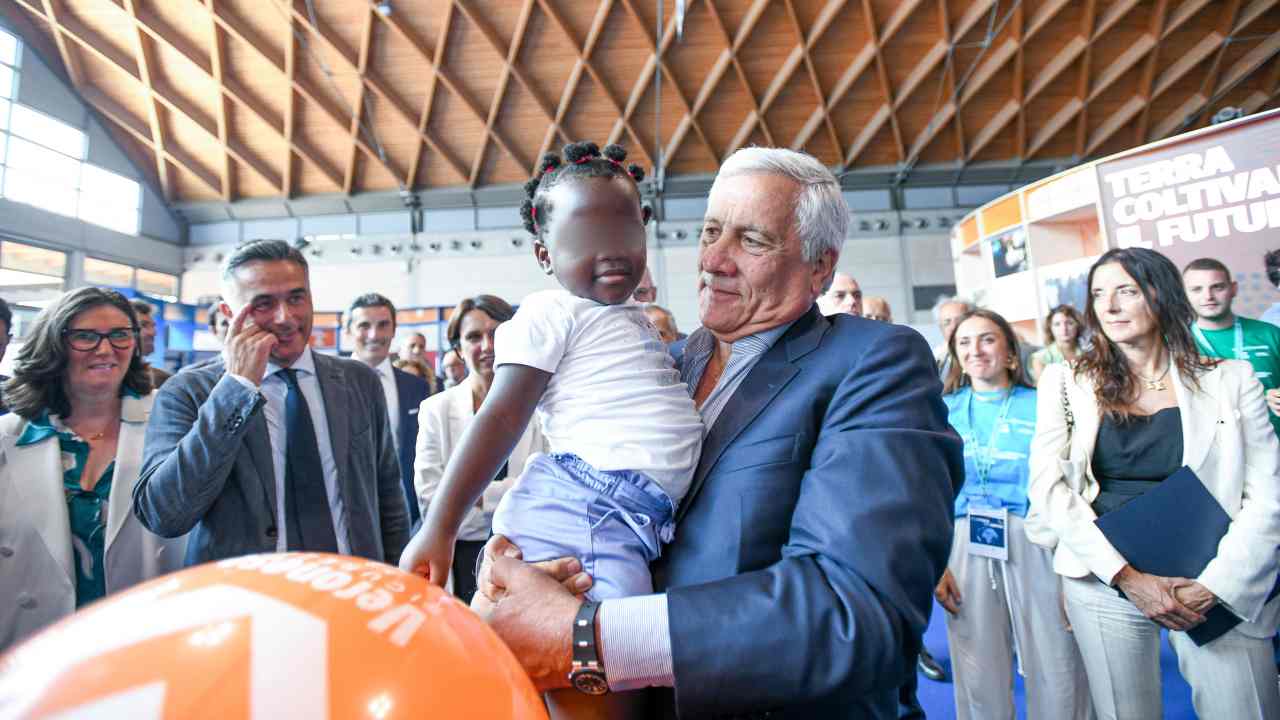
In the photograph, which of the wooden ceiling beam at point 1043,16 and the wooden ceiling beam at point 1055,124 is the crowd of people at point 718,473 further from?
the wooden ceiling beam at point 1055,124

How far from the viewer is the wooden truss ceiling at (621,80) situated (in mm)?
13305

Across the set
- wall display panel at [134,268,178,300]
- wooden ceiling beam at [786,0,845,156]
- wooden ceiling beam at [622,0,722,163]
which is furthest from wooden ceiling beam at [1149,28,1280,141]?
wall display panel at [134,268,178,300]

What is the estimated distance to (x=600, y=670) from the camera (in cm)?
94

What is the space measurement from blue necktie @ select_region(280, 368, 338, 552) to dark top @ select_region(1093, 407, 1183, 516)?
2.77 meters

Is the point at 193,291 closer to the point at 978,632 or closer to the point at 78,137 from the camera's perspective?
the point at 78,137

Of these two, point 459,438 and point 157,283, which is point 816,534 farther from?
point 157,283

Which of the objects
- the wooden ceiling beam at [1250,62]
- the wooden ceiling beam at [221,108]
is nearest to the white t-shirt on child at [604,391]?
the wooden ceiling beam at [221,108]

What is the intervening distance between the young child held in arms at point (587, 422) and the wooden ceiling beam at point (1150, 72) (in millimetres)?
17567

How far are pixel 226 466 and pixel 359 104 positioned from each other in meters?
15.1

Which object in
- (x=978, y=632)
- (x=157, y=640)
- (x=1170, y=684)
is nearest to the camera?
(x=157, y=640)

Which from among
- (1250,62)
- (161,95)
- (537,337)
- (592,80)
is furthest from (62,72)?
(1250,62)

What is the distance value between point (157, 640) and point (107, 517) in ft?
7.11

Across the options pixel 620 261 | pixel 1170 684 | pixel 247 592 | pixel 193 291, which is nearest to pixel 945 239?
pixel 1170 684

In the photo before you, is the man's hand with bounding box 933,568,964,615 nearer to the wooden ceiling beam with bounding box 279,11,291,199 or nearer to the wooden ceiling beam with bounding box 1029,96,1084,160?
the wooden ceiling beam with bounding box 1029,96,1084,160
